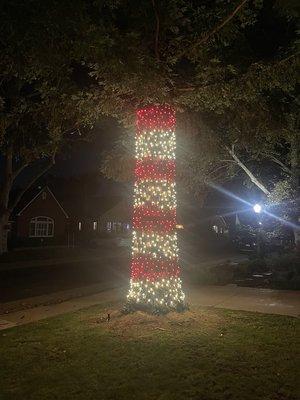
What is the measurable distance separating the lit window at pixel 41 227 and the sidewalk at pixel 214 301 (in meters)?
29.3

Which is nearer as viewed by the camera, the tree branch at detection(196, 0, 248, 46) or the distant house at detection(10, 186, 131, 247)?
the tree branch at detection(196, 0, 248, 46)

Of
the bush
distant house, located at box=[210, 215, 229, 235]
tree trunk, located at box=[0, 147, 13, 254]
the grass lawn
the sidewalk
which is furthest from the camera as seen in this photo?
distant house, located at box=[210, 215, 229, 235]

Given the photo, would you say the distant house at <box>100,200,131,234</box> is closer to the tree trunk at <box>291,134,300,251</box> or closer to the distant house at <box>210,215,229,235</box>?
the distant house at <box>210,215,229,235</box>

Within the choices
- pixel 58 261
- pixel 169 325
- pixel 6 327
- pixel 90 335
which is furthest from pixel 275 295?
pixel 58 261

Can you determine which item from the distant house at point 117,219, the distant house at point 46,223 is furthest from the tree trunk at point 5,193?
the distant house at point 117,219

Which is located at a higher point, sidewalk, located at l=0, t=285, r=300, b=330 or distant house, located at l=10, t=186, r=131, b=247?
distant house, located at l=10, t=186, r=131, b=247

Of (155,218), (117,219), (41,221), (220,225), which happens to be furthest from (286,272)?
(220,225)

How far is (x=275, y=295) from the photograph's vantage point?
11438mm

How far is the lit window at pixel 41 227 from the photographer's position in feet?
133

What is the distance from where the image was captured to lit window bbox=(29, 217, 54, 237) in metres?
40.6

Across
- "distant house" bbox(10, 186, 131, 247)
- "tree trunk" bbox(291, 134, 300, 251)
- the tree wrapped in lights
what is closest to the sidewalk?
the tree wrapped in lights

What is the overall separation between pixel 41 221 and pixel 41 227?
1.81 feet

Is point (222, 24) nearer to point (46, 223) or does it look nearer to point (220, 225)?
point (46, 223)

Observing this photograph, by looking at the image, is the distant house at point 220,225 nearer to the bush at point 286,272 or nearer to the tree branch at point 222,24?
the bush at point 286,272
